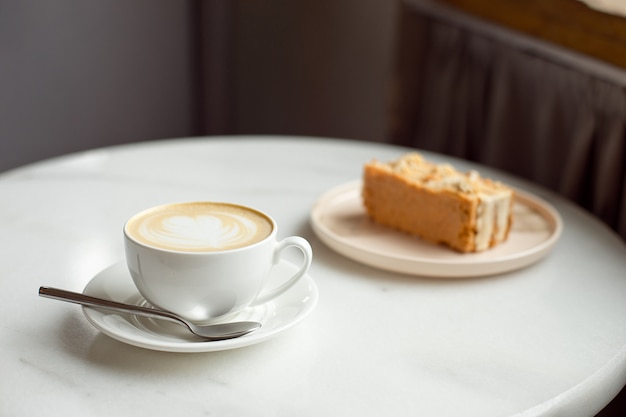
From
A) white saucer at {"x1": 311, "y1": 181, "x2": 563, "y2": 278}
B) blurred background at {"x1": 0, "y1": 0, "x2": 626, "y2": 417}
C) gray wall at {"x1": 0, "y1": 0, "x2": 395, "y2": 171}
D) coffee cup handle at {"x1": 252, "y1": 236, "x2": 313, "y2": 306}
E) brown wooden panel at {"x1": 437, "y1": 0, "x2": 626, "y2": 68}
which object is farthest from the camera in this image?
gray wall at {"x1": 0, "y1": 0, "x2": 395, "y2": 171}

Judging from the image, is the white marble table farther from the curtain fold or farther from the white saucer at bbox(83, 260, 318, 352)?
the curtain fold

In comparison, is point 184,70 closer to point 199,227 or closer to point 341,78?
point 341,78

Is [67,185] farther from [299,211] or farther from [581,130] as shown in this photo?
[581,130]

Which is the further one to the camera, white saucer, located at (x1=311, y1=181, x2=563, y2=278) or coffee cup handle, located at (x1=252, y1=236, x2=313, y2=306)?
white saucer, located at (x1=311, y1=181, x2=563, y2=278)

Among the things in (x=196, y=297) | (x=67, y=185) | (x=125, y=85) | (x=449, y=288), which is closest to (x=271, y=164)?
(x=67, y=185)

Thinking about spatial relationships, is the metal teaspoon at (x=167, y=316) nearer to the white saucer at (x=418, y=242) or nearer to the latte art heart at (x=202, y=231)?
the latte art heart at (x=202, y=231)

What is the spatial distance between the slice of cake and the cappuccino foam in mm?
285

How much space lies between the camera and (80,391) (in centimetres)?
71

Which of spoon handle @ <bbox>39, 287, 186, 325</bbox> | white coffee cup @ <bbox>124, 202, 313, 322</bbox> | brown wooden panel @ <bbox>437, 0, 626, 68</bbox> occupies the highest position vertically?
brown wooden panel @ <bbox>437, 0, 626, 68</bbox>

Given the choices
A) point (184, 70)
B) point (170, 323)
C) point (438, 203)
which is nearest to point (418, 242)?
point (438, 203)

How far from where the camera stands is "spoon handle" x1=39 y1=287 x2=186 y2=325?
77 centimetres

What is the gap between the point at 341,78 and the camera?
2.44m

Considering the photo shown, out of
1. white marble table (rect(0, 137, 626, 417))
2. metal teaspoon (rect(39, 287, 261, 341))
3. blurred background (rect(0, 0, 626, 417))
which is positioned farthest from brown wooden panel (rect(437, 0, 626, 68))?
metal teaspoon (rect(39, 287, 261, 341))

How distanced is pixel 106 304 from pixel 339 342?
0.25 meters
